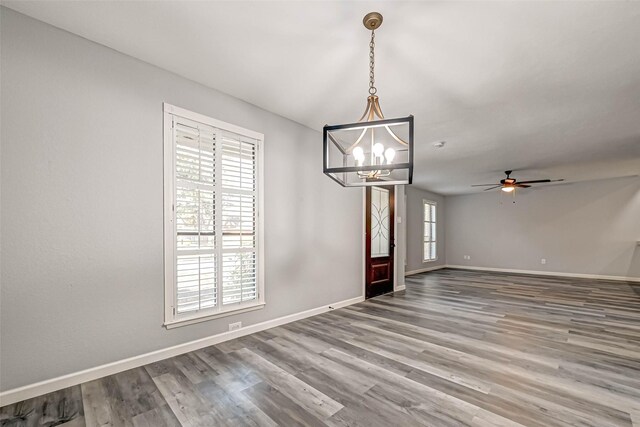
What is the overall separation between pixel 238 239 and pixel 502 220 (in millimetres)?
9057

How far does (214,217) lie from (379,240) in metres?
3.59

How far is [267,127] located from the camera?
363 centimetres

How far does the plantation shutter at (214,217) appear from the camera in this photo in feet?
9.22

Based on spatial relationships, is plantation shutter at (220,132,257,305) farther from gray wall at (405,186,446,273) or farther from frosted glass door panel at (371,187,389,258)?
gray wall at (405,186,446,273)

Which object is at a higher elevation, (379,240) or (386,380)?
(379,240)

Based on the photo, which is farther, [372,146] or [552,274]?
[552,274]

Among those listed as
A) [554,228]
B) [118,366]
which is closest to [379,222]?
[118,366]

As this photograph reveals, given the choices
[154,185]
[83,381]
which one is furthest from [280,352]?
[154,185]

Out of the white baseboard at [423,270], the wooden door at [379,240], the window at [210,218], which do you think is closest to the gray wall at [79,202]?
the window at [210,218]

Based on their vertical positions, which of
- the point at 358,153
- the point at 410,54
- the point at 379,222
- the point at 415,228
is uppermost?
the point at 410,54

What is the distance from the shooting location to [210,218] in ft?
9.86

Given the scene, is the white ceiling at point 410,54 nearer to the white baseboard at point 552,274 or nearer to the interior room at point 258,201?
the interior room at point 258,201

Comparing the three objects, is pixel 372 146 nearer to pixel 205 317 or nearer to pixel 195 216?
pixel 195 216

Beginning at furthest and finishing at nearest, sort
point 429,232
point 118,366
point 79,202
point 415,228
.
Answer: point 429,232 → point 415,228 → point 118,366 → point 79,202
